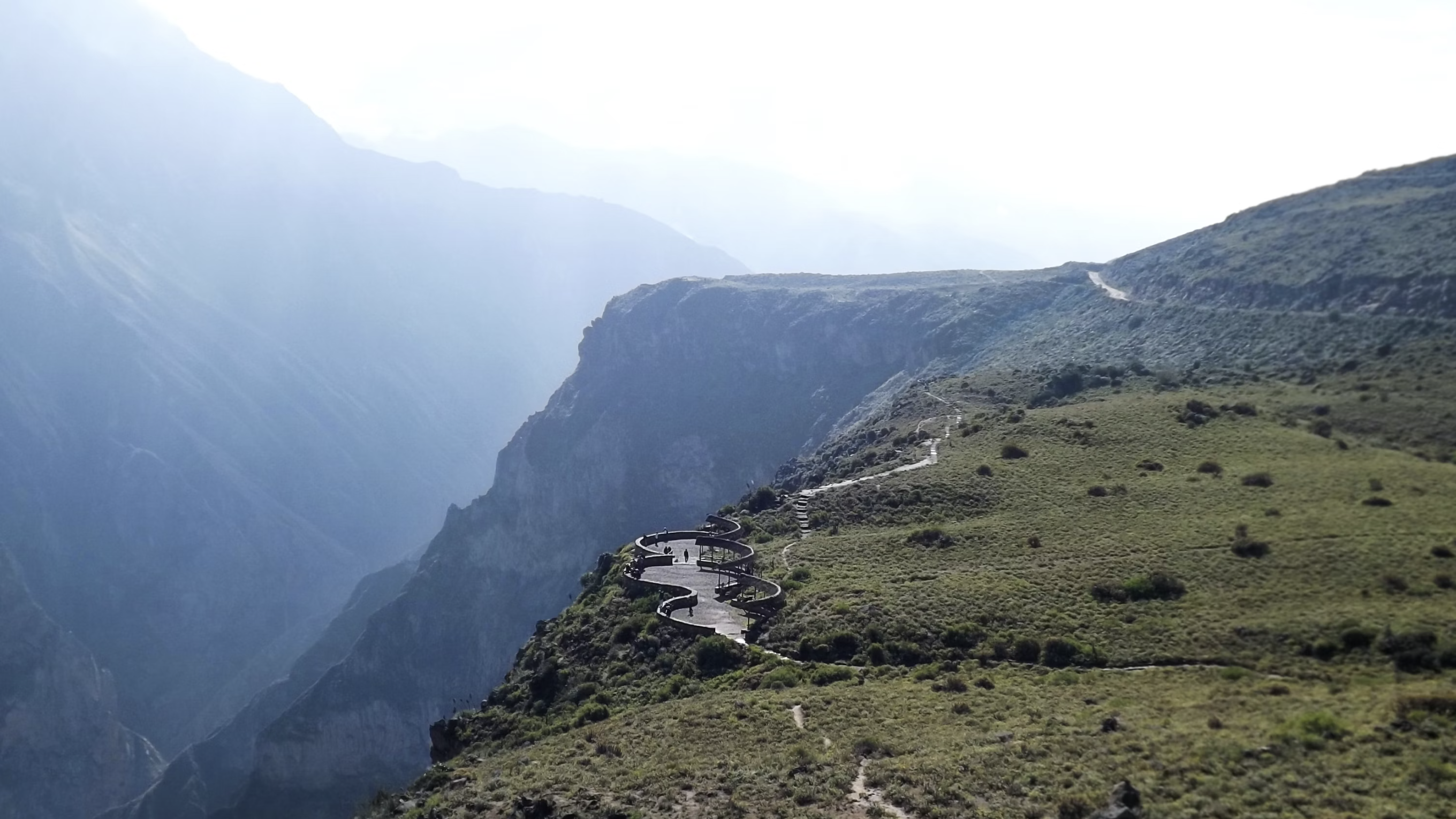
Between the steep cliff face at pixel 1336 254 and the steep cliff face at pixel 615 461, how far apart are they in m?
20.4

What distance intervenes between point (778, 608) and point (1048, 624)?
11.7 meters

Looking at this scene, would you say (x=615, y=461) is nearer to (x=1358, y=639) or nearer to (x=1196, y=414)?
(x=1196, y=414)

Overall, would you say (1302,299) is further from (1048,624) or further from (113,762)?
(113,762)

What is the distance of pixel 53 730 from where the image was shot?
469 ft

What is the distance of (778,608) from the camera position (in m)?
41.0

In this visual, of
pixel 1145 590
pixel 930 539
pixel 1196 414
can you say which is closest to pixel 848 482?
pixel 930 539

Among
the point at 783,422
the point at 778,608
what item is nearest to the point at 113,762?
the point at 783,422

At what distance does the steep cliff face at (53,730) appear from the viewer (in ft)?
451

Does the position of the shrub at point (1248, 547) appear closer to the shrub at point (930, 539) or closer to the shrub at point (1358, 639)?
the shrub at point (1358, 639)

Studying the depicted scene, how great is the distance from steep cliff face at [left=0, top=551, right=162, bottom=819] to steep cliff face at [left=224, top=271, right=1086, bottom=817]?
38.0 meters

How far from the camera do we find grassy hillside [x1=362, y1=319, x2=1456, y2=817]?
21.8m

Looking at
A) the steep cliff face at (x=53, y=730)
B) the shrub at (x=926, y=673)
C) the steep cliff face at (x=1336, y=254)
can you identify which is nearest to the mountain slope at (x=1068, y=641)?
the shrub at (x=926, y=673)

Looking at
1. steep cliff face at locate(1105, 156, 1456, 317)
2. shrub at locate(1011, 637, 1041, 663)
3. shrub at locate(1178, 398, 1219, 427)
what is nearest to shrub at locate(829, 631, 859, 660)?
shrub at locate(1011, 637, 1041, 663)

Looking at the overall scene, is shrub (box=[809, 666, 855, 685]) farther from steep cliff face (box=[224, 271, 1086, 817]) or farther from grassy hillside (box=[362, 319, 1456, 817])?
steep cliff face (box=[224, 271, 1086, 817])
